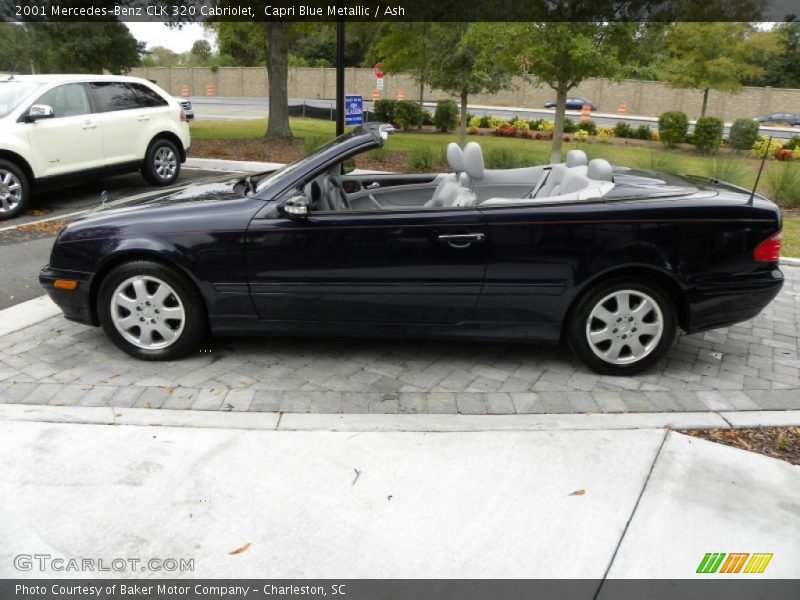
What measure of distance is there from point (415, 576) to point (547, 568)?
1.69ft

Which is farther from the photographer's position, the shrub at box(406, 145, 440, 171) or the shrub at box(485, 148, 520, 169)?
the shrub at box(406, 145, 440, 171)

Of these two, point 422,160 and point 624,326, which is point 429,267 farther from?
point 422,160

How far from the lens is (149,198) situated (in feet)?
15.7

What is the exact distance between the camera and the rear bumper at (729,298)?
13.8 feet

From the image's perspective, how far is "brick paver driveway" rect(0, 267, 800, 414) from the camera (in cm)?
395

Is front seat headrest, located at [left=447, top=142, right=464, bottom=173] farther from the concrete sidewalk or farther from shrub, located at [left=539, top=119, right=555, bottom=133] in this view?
shrub, located at [left=539, top=119, right=555, bottom=133]

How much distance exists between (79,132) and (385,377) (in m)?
6.98

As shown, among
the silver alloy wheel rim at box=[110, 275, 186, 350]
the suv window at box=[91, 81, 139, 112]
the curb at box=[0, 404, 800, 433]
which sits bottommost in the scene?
the curb at box=[0, 404, 800, 433]

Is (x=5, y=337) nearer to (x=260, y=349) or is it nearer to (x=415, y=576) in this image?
(x=260, y=349)

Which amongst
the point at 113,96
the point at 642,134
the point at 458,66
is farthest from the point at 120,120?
the point at 642,134

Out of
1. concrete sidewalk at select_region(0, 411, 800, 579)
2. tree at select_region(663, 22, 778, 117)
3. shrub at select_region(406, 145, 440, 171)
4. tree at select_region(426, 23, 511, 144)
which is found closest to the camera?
concrete sidewalk at select_region(0, 411, 800, 579)

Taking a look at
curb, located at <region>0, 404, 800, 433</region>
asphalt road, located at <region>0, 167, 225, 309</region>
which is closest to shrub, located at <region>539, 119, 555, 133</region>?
asphalt road, located at <region>0, 167, 225, 309</region>

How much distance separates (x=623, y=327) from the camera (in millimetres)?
4219

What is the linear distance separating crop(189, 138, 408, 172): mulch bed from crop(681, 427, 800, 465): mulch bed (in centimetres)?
945
